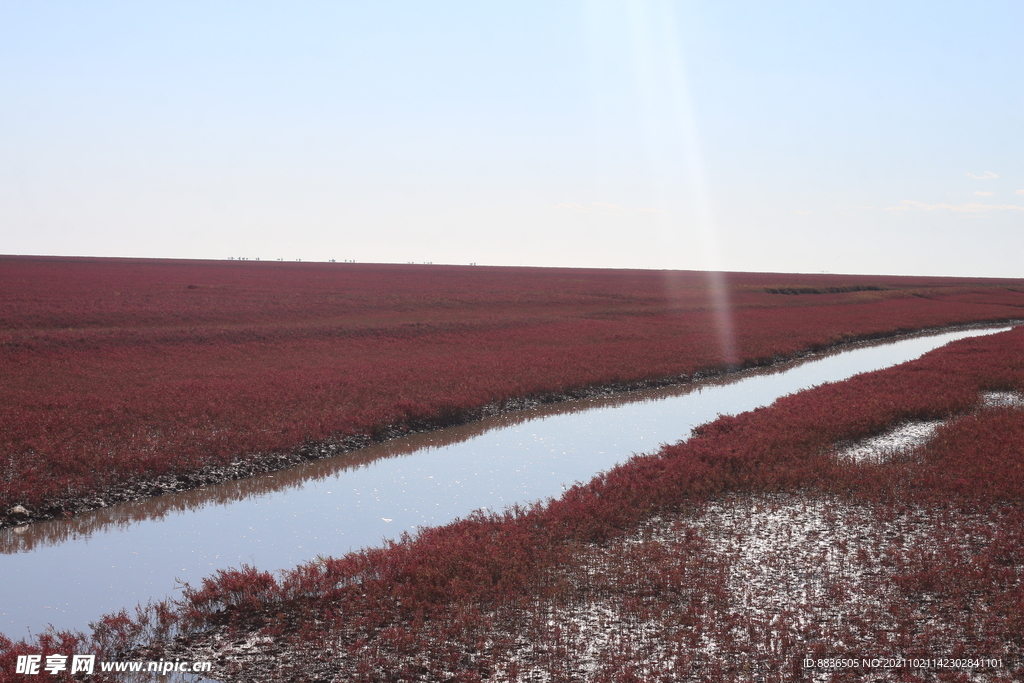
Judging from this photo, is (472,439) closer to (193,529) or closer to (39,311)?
(193,529)

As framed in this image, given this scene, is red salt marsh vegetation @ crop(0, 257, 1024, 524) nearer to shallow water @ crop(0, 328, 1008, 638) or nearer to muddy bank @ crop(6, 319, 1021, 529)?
muddy bank @ crop(6, 319, 1021, 529)

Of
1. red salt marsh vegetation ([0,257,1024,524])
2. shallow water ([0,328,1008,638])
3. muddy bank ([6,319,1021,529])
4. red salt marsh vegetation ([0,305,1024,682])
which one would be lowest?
red salt marsh vegetation ([0,305,1024,682])

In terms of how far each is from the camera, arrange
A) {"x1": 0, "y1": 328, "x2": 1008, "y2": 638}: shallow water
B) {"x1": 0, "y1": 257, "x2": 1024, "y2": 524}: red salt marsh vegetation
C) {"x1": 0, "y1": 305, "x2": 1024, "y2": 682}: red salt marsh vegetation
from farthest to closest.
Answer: {"x1": 0, "y1": 257, "x2": 1024, "y2": 524}: red salt marsh vegetation → {"x1": 0, "y1": 328, "x2": 1008, "y2": 638}: shallow water → {"x1": 0, "y1": 305, "x2": 1024, "y2": 682}: red salt marsh vegetation

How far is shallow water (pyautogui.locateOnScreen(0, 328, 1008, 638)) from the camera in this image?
10.7 metres

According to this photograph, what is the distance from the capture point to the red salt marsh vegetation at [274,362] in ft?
54.1

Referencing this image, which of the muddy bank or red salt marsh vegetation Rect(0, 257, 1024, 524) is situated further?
red salt marsh vegetation Rect(0, 257, 1024, 524)

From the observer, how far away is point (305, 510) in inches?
568

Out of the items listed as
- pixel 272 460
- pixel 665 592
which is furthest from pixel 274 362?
pixel 665 592

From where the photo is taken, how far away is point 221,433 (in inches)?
720

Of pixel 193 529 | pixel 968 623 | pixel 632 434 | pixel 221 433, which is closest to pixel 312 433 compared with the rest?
pixel 221 433

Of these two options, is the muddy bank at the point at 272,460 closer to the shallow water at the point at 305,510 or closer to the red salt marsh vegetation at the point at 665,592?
the shallow water at the point at 305,510

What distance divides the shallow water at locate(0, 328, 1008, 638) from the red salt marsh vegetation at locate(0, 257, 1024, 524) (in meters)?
1.04

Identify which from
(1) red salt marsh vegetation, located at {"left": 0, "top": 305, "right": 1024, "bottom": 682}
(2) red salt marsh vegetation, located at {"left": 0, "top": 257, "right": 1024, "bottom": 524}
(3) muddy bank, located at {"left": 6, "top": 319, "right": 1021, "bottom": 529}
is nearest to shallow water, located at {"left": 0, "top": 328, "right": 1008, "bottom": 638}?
(3) muddy bank, located at {"left": 6, "top": 319, "right": 1021, "bottom": 529}

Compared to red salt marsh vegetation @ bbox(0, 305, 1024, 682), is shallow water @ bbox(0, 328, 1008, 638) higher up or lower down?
higher up
